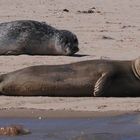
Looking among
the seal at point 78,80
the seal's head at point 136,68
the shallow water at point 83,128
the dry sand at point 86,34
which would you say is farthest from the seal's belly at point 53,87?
the shallow water at point 83,128

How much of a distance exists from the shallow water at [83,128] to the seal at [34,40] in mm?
4150

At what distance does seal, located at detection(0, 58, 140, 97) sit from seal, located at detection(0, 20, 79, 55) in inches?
107

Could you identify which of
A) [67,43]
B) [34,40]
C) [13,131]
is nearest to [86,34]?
[67,43]

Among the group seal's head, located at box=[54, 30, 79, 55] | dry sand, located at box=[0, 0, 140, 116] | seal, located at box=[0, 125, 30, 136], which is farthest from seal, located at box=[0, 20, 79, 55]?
seal, located at box=[0, 125, 30, 136]

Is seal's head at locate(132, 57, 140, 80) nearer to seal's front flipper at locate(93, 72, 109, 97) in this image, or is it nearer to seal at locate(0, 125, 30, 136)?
seal's front flipper at locate(93, 72, 109, 97)

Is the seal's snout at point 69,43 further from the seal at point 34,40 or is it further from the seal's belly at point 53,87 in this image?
the seal's belly at point 53,87

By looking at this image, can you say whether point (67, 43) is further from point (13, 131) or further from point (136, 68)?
point (13, 131)

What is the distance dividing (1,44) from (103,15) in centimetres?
394

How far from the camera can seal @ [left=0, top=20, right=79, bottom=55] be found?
11.4 meters

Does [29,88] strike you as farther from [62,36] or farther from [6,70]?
[62,36]

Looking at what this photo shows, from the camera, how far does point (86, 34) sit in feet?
42.1

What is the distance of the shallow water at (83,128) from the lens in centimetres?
642

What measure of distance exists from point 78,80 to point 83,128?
1607 millimetres

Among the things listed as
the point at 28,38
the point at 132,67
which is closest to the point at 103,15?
the point at 28,38
